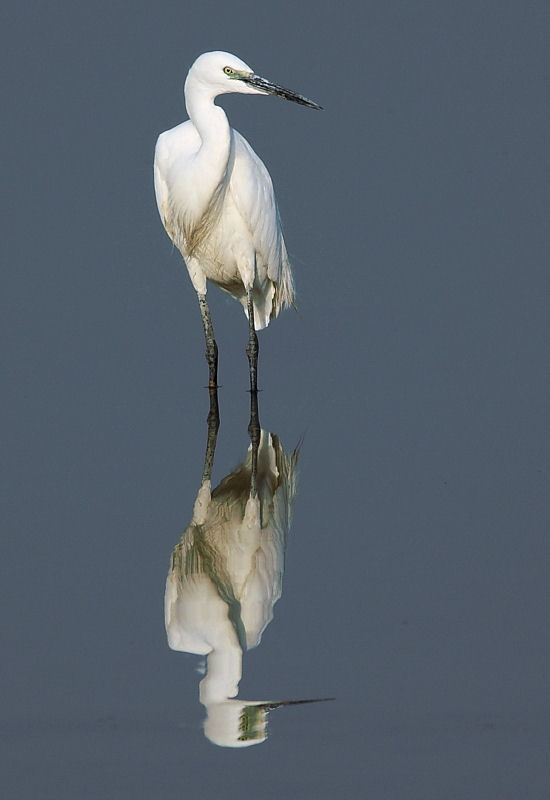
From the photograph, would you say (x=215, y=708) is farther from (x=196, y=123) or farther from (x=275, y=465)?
(x=196, y=123)

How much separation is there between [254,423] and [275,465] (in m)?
0.90

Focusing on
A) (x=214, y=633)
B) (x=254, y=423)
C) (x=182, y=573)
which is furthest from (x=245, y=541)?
(x=254, y=423)

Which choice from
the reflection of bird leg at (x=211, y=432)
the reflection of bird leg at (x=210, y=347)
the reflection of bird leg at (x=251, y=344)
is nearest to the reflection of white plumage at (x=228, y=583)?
the reflection of bird leg at (x=211, y=432)

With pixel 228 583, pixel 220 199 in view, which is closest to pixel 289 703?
pixel 228 583

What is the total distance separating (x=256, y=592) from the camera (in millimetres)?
4773

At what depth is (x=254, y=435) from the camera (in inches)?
282

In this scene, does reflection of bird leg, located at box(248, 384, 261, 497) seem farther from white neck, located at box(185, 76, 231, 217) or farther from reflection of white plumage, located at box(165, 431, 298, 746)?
white neck, located at box(185, 76, 231, 217)

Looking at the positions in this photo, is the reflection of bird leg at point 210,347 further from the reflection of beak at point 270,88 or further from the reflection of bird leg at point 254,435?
the reflection of beak at point 270,88

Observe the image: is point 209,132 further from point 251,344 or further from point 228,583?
point 228,583

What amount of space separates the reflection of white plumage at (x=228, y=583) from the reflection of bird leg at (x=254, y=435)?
2 centimetres

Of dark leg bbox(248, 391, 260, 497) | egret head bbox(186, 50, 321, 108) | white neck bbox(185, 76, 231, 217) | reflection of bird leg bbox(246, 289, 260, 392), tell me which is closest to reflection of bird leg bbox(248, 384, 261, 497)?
dark leg bbox(248, 391, 260, 497)

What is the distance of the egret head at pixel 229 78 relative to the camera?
23.5 ft

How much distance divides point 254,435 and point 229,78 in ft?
5.41

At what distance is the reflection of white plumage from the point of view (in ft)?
13.1
